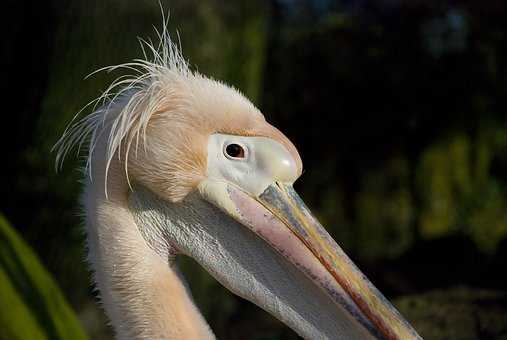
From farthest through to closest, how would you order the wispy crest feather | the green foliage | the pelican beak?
Answer: the green foliage → the wispy crest feather → the pelican beak

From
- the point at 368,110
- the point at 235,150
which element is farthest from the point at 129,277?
the point at 368,110

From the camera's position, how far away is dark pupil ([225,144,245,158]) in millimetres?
1843

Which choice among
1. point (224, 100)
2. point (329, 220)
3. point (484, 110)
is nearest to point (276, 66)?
point (329, 220)

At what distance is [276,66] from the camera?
19.3 ft

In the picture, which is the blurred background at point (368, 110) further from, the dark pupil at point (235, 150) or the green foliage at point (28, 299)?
the dark pupil at point (235, 150)

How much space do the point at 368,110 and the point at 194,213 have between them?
417cm

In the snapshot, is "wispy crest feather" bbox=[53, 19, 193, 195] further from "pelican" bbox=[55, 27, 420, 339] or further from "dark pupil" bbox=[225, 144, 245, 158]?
"dark pupil" bbox=[225, 144, 245, 158]

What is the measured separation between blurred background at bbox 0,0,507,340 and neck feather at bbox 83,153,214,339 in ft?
8.47

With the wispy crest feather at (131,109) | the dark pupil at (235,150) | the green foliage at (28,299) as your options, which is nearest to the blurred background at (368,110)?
the green foliage at (28,299)

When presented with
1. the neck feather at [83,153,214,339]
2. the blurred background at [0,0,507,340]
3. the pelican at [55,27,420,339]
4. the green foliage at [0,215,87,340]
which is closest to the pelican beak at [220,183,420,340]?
the pelican at [55,27,420,339]

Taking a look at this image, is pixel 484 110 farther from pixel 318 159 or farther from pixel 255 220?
pixel 255 220

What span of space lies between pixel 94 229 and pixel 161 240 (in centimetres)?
17

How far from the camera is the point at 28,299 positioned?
278 cm

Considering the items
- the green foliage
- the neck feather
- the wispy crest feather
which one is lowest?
the green foliage
